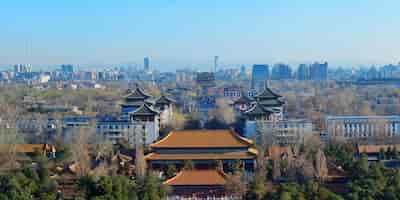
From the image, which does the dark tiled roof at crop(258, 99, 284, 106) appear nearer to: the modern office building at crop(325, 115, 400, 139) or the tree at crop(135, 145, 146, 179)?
the modern office building at crop(325, 115, 400, 139)

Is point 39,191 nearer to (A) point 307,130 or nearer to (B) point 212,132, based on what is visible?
(B) point 212,132

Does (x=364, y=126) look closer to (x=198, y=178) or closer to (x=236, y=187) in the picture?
(x=198, y=178)

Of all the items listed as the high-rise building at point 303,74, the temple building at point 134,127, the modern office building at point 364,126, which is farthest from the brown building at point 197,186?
the high-rise building at point 303,74

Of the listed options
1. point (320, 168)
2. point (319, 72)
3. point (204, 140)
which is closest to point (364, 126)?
point (320, 168)

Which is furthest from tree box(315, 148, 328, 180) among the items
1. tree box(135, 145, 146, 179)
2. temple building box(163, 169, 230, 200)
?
tree box(135, 145, 146, 179)

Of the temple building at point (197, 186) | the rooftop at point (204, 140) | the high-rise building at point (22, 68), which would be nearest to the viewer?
the temple building at point (197, 186)

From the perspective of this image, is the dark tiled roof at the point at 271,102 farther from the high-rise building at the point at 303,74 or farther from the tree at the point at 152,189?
the high-rise building at the point at 303,74
